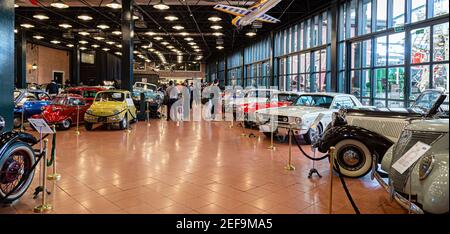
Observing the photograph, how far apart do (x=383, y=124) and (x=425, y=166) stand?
2709mm

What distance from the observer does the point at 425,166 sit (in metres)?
3.03

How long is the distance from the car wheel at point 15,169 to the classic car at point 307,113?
5563 millimetres

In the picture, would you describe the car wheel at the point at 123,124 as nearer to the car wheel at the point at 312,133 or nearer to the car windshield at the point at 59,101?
the car windshield at the point at 59,101

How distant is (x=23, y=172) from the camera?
14.5 ft

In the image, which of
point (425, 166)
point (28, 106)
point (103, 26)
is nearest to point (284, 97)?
point (425, 166)

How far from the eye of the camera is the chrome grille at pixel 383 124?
534 cm

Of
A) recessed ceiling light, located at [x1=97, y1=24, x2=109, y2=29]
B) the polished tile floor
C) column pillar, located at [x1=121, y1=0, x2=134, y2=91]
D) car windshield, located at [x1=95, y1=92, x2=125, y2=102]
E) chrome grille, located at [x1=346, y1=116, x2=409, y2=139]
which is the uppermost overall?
recessed ceiling light, located at [x1=97, y1=24, x2=109, y2=29]

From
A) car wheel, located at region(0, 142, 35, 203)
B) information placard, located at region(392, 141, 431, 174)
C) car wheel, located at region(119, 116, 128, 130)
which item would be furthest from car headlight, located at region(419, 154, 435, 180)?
car wheel, located at region(119, 116, 128, 130)

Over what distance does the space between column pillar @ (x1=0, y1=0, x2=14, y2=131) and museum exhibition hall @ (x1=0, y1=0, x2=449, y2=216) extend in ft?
0.08

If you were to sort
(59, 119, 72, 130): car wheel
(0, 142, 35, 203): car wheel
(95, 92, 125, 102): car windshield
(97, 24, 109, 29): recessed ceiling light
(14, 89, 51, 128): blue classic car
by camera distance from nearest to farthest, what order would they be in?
(0, 142, 35, 203): car wheel < (59, 119, 72, 130): car wheel < (14, 89, 51, 128): blue classic car < (95, 92, 125, 102): car windshield < (97, 24, 109, 29): recessed ceiling light

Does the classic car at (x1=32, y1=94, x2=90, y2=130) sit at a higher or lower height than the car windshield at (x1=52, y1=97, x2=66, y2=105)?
lower

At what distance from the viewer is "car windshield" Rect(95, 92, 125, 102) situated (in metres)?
11.7

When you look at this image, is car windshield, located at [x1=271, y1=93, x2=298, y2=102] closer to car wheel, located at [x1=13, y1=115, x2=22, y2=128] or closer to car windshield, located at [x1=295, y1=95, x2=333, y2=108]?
car windshield, located at [x1=295, y1=95, x2=333, y2=108]
